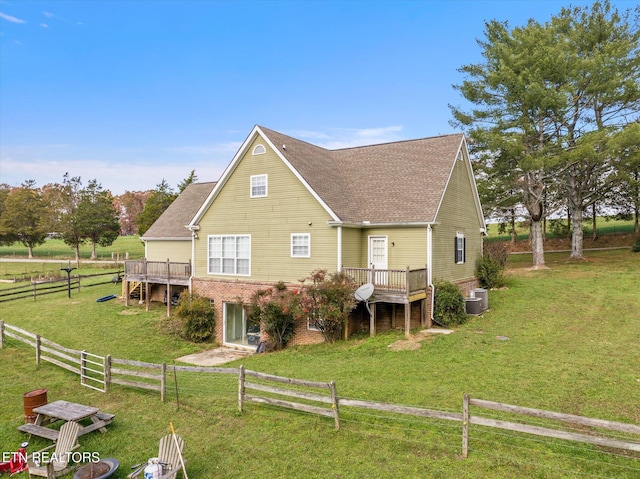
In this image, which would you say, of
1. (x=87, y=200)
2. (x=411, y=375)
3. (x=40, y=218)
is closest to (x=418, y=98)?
(x=411, y=375)

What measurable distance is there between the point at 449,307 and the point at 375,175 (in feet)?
26.6

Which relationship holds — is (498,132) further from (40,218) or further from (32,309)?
(40,218)

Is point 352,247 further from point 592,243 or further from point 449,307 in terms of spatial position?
point 592,243

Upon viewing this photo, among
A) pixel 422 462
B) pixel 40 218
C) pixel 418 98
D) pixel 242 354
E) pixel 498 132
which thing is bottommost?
pixel 242 354

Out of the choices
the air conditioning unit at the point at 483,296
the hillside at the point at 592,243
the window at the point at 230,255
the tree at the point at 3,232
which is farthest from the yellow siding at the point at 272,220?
the tree at the point at 3,232

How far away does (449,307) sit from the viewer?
16500 millimetres

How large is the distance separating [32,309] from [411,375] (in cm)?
2388

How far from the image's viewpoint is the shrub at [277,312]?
16312 millimetres

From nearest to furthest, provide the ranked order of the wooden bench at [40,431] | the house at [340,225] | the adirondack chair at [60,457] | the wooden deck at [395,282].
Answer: the adirondack chair at [60,457], the wooden bench at [40,431], the wooden deck at [395,282], the house at [340,225]

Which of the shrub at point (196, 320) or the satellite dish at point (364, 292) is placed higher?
the satellite dish at point (364, 292)

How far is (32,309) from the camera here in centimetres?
2348

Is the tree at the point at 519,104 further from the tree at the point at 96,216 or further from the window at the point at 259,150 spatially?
the tree at the point at 96,216

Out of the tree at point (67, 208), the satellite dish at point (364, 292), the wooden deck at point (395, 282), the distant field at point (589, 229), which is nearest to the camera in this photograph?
the satellite dish at point (364, 292)

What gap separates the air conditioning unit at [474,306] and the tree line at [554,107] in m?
13.6
